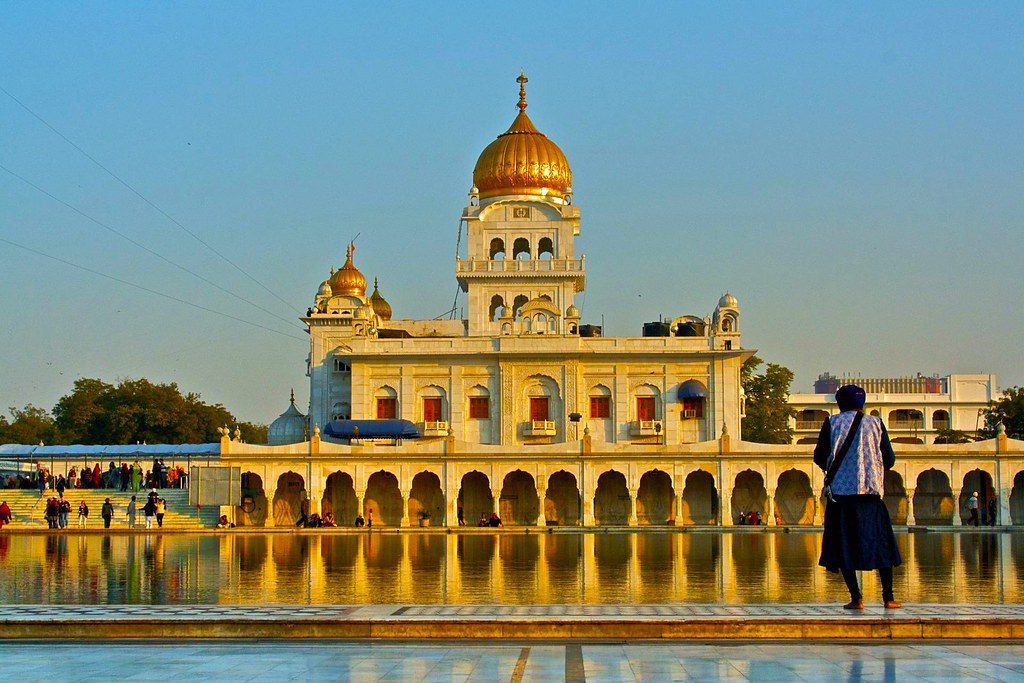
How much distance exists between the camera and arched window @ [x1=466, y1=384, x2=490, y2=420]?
6203 cm

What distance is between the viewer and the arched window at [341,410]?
65125 mm

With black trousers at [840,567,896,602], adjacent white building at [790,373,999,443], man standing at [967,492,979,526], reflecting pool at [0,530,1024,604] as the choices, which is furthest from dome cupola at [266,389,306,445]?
black trousers at [840,567,896,602]

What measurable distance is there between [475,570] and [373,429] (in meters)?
32.8

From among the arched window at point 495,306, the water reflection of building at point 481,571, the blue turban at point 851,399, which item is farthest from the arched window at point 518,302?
the blue turban at point 851,399

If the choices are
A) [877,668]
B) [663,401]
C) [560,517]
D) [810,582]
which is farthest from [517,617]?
[663,401]

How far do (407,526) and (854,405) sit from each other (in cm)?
3746

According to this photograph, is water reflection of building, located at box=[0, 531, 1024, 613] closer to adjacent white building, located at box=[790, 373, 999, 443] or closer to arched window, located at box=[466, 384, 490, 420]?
arched window, located at box=[466, 384, 490, 420]

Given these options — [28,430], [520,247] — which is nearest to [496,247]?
[520,247]

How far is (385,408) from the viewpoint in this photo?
6256 cm

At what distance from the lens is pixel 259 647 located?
12.8 metres

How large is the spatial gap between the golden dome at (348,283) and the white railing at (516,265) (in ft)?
22.6

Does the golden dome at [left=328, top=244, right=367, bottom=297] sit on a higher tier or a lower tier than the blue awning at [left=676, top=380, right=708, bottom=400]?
higher

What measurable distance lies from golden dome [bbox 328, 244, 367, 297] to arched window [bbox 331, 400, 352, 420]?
7164 millimetres

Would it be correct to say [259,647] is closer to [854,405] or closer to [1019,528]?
[854,405]
